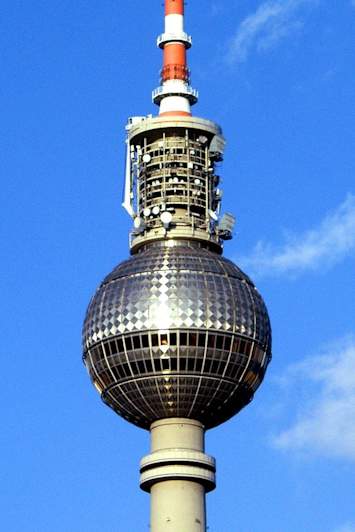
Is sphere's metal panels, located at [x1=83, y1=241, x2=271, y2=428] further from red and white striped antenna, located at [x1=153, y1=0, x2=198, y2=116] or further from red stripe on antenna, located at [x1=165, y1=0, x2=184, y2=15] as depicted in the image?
red stripe on antenna, located at [x1=165, y1=0, x2=184, y2=15]

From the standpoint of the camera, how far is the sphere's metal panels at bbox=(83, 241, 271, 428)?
13625 centimetres

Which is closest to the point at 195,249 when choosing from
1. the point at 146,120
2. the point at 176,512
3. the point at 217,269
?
the point at 217,269

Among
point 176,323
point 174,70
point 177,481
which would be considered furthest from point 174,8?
point 177,481

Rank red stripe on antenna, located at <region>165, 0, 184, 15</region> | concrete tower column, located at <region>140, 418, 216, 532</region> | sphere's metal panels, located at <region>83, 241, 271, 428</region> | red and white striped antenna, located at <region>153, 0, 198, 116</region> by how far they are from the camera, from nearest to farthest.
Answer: concrete tower column, located at <region>140, 418, 216, 532</region>, sphere's metal panels, located at <region>83, 241, 271, 428</region>, red and white striped antenna, located at <region>153, 0, 198, 116</region>, red stripe on antenna, located at <region>165, 0, 184, 15</region>

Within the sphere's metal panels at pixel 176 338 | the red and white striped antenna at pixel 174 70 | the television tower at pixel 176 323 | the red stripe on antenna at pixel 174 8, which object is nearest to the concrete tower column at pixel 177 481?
the television tower at pixel 176 323

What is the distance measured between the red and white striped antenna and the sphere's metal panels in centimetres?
1460

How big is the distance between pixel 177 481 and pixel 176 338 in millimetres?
11137

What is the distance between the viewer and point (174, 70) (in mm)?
150875

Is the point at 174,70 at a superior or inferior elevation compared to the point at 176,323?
superior

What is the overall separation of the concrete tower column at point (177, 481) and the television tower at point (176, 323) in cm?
8

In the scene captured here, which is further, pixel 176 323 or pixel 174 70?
A: pixel 174 70

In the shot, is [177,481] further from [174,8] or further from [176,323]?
[174,8]

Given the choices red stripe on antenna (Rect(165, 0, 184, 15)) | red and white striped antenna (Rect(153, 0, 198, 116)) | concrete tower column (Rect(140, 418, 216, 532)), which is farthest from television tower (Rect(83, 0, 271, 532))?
red stripe on antenna (Rect(165, 0, 184, 15))

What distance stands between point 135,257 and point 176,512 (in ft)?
70.6
